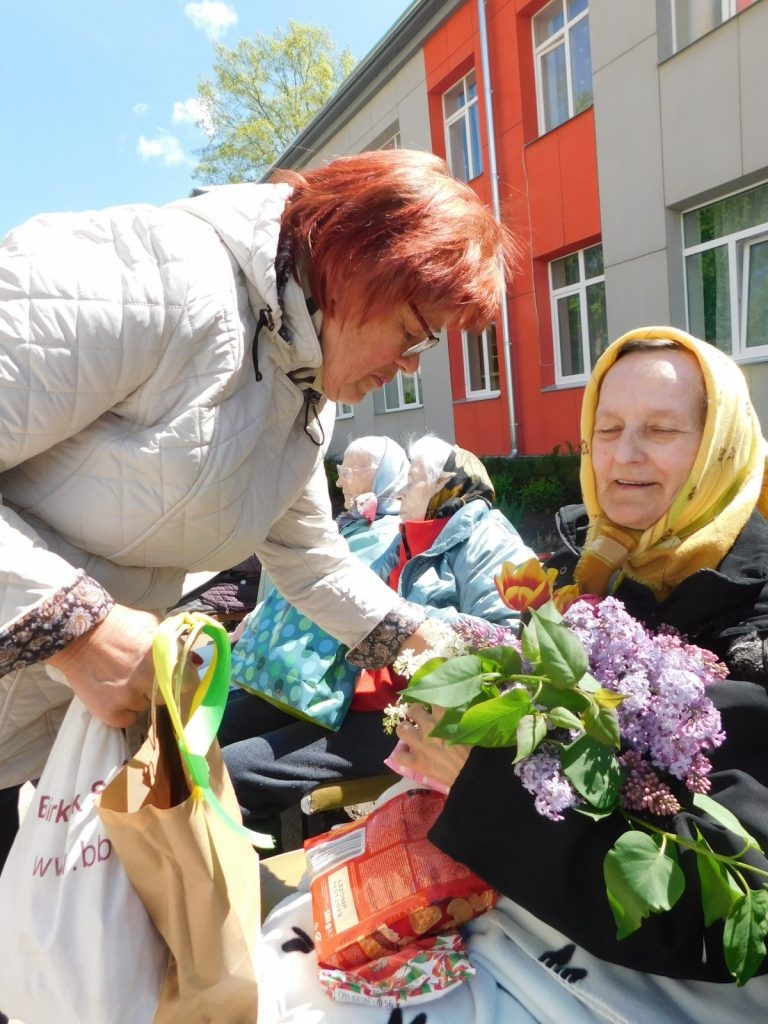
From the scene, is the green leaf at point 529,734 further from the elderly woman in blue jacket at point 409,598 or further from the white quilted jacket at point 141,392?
the elderly woman in blue jacket at point 409,598

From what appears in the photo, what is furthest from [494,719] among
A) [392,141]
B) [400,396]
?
[392,141]

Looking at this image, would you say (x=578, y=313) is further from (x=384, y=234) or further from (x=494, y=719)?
(x=494, y=719)

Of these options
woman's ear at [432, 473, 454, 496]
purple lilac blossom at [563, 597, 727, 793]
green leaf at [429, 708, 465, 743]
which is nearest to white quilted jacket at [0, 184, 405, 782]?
green leaf at [429, 708, 465, 743]

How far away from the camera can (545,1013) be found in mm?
1280

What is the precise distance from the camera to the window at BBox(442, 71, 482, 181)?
1152 cm

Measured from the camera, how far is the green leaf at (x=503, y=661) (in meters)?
1.12

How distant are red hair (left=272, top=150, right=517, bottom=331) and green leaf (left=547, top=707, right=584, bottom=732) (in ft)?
2.80

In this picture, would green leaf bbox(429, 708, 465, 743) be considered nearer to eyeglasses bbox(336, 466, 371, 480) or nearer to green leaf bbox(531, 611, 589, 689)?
green leaf bbox(531, 611, 589, 689)

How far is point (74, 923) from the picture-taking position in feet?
3.90

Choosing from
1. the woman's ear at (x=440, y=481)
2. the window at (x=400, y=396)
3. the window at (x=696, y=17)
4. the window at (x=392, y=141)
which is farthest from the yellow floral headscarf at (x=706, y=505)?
the window at (x=392, y=141)

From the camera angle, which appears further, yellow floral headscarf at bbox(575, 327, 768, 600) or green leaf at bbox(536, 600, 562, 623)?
yellow floral headscarf at bbox(575, 327, 768, 600)

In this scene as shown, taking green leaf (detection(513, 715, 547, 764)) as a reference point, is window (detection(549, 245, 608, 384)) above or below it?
above

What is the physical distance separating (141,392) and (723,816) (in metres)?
1.15

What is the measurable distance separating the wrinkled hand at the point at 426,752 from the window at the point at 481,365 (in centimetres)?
1012
